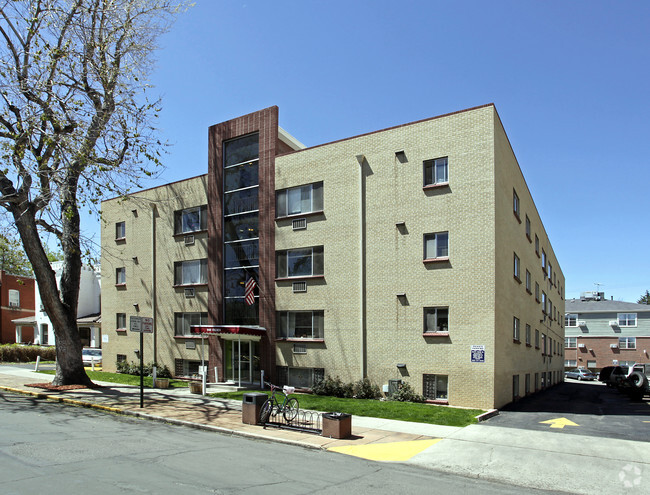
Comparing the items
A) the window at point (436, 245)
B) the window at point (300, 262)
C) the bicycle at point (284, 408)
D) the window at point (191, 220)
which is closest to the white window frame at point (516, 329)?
A: the window at point (436, 245)

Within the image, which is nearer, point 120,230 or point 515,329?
point 515,329

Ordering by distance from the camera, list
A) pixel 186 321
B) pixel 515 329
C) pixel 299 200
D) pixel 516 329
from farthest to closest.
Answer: pixel 186 321, pixel 299 200, pixel 516 329, pixel 515 329

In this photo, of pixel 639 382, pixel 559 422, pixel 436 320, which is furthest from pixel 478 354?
pixel 639 382

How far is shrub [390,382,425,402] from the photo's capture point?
19.6m

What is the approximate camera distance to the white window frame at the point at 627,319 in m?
63.1

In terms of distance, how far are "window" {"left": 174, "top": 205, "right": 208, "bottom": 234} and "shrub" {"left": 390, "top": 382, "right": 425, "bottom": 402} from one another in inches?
582

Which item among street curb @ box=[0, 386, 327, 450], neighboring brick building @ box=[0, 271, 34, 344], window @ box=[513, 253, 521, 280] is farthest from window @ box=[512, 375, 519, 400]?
neighboring brick building @ box=[0, 271, 34, 344]

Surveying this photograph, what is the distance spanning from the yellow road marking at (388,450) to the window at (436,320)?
298 inches

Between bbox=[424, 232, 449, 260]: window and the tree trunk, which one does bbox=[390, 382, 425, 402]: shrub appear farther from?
the tree trunk

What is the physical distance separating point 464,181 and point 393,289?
5.32m

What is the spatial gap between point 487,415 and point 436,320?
425 centimetres

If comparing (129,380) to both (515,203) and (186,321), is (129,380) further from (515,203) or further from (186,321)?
(515,203)

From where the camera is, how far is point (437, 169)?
2070 centimetres

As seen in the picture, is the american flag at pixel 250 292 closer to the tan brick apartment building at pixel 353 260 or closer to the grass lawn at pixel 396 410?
the tan brick apartment building at pixel 353 260
